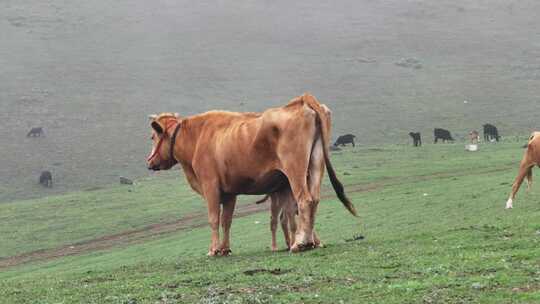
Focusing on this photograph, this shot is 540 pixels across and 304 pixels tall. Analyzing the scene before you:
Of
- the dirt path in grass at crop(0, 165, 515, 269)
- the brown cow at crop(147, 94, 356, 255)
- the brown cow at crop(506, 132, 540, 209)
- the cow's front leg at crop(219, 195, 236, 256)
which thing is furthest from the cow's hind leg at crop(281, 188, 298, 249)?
the dirt path in grass at crop(0, 165, 515, 269)

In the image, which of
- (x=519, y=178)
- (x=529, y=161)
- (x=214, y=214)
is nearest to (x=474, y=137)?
(x=529, y=161)

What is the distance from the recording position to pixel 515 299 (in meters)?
8.30

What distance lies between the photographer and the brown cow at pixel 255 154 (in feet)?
43.9

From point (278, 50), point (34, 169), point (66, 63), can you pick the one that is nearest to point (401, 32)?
point (278, 50)

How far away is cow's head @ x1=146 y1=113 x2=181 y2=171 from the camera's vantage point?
53.0 ft

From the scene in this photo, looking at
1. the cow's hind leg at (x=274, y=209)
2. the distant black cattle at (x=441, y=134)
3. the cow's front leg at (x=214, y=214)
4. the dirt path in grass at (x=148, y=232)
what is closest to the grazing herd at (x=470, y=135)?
the distant black cattle at (x=441, y=134)

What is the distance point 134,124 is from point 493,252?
4986 cm

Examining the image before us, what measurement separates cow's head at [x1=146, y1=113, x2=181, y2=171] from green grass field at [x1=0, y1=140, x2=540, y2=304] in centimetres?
185

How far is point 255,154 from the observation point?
13.9 m

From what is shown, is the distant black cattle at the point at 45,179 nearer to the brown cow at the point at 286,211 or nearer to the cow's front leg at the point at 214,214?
the brown cow at the point at 286,211

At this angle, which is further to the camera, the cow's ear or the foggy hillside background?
the foggy hillside background

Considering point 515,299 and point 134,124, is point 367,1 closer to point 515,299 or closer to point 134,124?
point 134,124

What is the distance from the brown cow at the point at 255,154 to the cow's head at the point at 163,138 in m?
0.02

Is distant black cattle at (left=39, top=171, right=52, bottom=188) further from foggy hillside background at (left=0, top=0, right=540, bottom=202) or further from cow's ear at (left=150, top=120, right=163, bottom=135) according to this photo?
cow's ear at (left=150, top=120, right=163, bottom=135)
